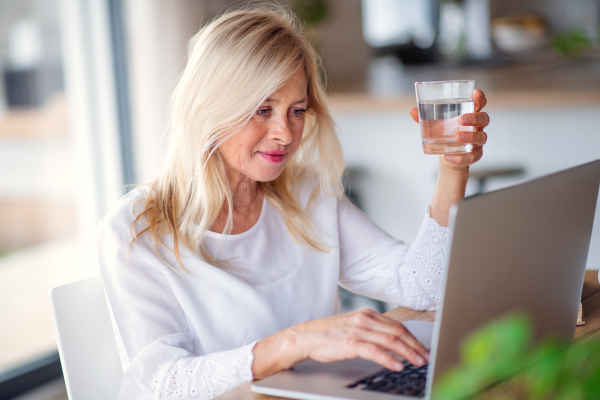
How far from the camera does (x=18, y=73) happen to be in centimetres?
269

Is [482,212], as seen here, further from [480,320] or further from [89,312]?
[89,312]

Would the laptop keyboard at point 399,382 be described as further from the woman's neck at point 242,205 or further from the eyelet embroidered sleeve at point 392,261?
the woman's neck at point 242,205

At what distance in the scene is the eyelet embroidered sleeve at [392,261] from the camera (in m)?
1.38

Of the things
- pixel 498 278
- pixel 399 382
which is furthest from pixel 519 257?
pixel 399 382

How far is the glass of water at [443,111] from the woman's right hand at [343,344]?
1.29 feet

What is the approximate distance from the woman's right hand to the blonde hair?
0.36 meters

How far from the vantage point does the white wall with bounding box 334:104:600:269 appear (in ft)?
8.84

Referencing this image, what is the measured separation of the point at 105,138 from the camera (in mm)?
3174

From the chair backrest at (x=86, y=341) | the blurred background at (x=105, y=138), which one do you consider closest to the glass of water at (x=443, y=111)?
the chair backrest at (x=86, y=341)

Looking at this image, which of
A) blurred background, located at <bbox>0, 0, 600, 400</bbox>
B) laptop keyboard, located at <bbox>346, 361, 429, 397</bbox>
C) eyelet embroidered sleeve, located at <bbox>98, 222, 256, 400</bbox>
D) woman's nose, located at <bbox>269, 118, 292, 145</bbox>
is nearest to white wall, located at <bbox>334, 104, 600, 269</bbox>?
blurred background, located at <bbox>0, 0, 600, 400</bbox>

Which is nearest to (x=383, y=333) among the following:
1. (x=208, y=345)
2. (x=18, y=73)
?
(x=208, y=345)

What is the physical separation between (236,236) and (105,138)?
201cm

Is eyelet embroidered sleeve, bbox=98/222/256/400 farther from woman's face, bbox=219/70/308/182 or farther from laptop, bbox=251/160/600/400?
woman's face, bbox=219/70/308/182

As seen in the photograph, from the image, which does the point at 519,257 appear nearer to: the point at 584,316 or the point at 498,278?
the point at 498,278
